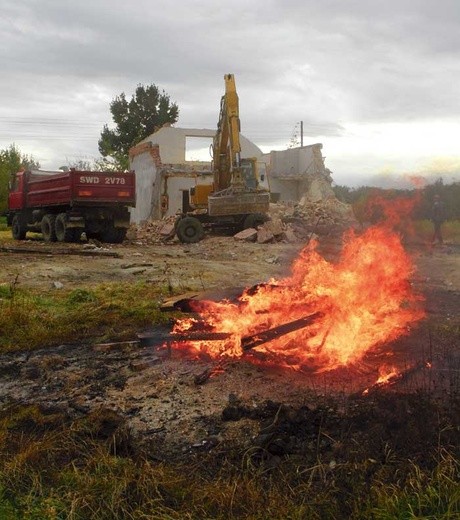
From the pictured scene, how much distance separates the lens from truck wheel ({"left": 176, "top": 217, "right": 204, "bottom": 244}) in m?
22.0

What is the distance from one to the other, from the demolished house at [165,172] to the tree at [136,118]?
23261mm

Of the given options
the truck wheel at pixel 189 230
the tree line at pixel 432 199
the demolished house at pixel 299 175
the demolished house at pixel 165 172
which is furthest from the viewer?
the demolished house at pixel 299 175

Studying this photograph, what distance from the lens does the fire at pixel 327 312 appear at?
629 centimetres

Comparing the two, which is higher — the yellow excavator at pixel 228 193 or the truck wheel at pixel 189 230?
the yellow excavator at pixel 228 193

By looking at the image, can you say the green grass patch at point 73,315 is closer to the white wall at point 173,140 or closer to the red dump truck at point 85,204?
the red dump truck at point 85,204

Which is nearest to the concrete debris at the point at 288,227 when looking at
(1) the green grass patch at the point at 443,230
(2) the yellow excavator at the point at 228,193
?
(2) the yellow excavator at the point at 228,193

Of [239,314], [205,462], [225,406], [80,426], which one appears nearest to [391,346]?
[239,314]

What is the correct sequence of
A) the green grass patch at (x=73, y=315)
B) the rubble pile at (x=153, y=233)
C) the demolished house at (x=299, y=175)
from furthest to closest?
1. the demolished house at (x=299, y=175)
2. the rubble pile at (x=153, y=233)
3. the green grass patch at (x=73, y=315)

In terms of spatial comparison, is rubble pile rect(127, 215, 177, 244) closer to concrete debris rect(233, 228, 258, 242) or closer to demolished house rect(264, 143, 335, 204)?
concrete debris rect(233, 228, 258, 242)

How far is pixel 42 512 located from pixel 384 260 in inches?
237

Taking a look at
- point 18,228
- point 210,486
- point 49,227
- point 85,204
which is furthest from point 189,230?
point 210,486

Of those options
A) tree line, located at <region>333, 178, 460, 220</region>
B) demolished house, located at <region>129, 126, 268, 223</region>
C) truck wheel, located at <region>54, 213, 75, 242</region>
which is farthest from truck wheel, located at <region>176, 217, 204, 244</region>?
demolished house, located at <region>129, 126, 268, 223</region>

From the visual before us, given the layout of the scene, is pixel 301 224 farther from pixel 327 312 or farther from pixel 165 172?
pixel 327 312

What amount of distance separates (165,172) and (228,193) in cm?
1261
